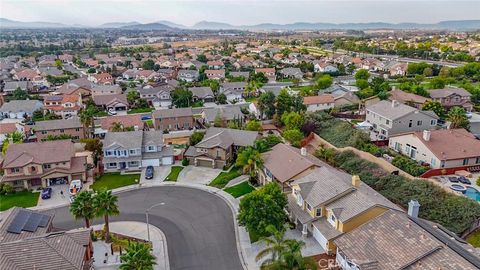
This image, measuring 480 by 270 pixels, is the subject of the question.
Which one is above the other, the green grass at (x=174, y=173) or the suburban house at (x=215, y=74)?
the suburban house at (x=215, y=74)

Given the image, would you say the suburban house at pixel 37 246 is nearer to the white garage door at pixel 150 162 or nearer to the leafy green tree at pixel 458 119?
the white garage door at pixel 150 162

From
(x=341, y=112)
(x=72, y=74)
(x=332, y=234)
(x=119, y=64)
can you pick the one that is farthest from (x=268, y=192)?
(x=119, y=64)

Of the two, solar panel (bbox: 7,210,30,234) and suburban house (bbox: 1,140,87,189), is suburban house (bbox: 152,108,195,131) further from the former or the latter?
solar panel (bbox: 7,210,30,234)

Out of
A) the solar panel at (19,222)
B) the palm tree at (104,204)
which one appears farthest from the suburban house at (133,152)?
the solar panel at (19,222)

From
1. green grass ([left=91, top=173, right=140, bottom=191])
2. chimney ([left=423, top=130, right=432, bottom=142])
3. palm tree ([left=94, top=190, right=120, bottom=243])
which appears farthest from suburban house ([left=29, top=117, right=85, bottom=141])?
chimney ([left=423, top=130, right=432, bottom=142])

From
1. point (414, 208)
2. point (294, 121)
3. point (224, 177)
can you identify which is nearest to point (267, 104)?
point (294, 121)

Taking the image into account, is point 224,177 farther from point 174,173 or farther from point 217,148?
point 174,173

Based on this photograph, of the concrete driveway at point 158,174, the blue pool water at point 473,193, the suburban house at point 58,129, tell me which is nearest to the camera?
the blue pool water at point 473,193
